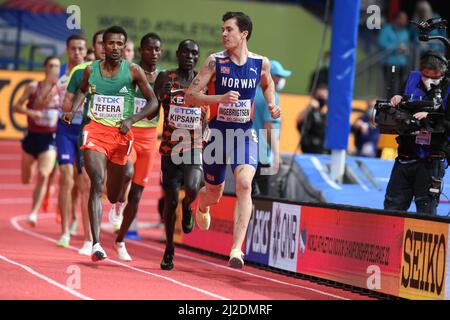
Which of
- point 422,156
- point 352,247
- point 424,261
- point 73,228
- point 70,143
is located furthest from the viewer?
point 73,228

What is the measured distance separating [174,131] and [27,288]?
126 inches

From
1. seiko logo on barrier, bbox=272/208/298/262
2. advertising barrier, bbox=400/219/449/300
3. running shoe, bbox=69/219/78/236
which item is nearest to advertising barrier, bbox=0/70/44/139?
running shoe, bbox=69/219/78/236

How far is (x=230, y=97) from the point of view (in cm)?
1088

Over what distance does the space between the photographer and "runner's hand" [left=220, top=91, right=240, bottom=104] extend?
1.88m

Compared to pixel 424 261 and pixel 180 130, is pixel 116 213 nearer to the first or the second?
pixel 180 130

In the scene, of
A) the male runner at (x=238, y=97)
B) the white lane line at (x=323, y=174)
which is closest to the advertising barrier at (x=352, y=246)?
the male runner at (x=238, y=97)

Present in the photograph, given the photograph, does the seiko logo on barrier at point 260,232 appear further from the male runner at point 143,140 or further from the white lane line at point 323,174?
the white lane line at point 323,174

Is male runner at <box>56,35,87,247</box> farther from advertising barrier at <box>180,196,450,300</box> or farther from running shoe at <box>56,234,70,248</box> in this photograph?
advertising barrier at <box>180,196,450,300</box>

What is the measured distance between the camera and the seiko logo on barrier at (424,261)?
9984mm

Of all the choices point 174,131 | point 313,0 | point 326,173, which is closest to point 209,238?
point 326,173

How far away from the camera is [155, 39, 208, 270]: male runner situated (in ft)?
40.8

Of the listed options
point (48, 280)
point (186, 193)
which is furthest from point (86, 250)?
point (48, 280)

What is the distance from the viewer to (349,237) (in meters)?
11.8

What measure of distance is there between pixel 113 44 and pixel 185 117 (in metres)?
1.16
